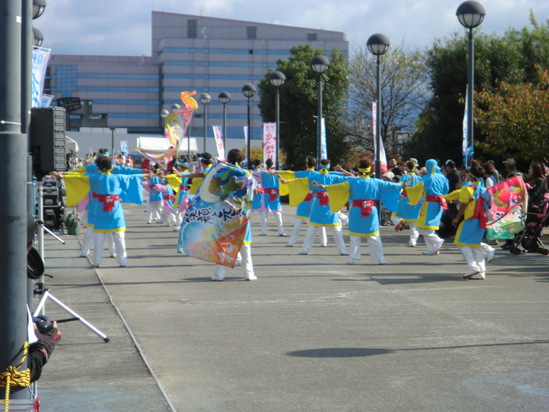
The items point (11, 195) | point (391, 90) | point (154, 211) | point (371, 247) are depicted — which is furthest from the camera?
point (391, 90)

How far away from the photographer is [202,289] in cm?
1225

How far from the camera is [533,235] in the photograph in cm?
1634

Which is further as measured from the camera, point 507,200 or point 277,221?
point 277,221

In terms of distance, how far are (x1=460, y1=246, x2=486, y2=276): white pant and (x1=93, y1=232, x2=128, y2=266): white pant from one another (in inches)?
214

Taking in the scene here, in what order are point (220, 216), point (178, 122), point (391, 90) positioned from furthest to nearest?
point (391, 90)
point (178, 122)
point (220, 216)

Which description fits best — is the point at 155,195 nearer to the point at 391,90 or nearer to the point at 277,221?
the point at 277,221

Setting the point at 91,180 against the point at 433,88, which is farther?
the point at 433,88

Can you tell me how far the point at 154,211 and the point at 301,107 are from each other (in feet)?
81.9

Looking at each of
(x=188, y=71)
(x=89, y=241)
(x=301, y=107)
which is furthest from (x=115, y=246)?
(x=188, y=71)

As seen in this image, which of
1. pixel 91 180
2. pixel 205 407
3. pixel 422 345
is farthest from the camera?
pixel 91 180

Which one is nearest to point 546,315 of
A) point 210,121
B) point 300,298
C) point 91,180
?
point 300,298

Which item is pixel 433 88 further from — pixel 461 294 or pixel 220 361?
pixel 220 361

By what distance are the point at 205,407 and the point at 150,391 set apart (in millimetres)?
524

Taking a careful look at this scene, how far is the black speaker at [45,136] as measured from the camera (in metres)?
7.54
